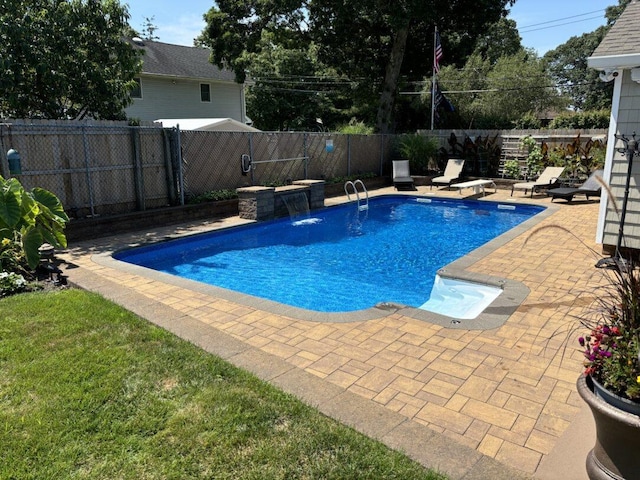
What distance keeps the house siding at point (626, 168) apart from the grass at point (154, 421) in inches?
216

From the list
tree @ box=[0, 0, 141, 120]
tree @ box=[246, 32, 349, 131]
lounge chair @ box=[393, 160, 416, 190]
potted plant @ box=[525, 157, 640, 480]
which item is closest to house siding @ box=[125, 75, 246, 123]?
tree @ box=[246, 32, 349, 131]

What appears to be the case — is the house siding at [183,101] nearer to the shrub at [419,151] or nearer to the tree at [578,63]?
the shrub at [419,151]

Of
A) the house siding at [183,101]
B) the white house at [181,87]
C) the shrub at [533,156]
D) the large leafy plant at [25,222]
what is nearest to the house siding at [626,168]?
the large leafy plant at [25,222]

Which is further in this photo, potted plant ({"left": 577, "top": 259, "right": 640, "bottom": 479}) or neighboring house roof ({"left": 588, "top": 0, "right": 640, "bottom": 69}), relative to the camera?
neighboring house roof ({"left": 588, "top": 0, "right": 640, "bottom": 69})

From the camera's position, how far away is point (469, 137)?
1764 cm

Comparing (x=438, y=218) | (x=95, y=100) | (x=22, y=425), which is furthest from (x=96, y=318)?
(x=438, y=218)

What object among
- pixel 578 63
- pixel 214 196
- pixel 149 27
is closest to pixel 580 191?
pixel 214 196

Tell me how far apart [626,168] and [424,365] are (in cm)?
470

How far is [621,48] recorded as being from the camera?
594 cm

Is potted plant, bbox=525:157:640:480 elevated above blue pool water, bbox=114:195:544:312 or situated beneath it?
elevated above

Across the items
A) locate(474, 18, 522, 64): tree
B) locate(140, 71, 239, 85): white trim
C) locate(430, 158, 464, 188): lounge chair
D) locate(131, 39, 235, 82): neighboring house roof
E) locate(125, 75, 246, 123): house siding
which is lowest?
locate(430, 158, 464, 188): lounge chair

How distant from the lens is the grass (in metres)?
2.32

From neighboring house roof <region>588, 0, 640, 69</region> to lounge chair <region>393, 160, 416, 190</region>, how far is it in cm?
951

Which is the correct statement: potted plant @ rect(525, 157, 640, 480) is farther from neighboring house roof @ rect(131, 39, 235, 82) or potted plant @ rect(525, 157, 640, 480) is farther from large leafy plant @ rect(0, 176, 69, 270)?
neighboring house roof @ rect(131, 39, 235, 82)
